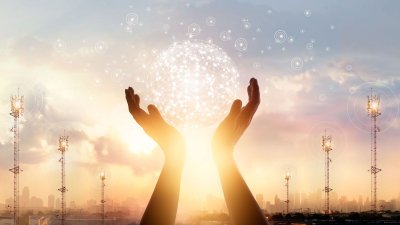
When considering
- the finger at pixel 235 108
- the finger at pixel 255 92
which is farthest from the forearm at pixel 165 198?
the finger at pixel 255 92

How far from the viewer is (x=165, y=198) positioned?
Answer: 3830 millimetres

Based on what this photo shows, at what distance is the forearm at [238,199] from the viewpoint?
3.61 meters

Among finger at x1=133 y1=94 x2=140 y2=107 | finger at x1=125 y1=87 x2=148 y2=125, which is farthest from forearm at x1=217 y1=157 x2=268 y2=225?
finger at x1=133 y1=94 x2=140 y2=107

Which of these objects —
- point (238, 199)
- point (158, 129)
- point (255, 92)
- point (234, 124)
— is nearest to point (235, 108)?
point (234, 124)

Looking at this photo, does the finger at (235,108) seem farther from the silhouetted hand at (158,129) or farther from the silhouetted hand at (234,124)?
the silhouetted hand at (158,129)

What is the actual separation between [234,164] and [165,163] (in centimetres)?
51

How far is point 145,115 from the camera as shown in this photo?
16.4ft

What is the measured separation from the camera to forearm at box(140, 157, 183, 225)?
367 centimetres

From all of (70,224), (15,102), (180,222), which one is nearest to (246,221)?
(15,102)

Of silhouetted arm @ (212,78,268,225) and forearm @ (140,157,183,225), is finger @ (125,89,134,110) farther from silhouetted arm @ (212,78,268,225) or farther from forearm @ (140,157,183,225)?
forearm @ (140,157,183,225)

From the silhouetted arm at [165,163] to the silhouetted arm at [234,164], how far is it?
1.01ft

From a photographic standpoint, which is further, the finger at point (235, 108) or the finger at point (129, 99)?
the finger at point (129, 99)

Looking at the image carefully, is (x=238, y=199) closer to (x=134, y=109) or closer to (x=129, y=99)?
(x=134, y=109)

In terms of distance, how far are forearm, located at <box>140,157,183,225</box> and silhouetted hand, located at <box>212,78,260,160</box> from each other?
0.43 metres
